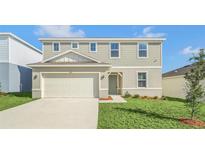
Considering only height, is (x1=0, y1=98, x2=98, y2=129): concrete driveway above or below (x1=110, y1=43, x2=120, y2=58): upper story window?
below

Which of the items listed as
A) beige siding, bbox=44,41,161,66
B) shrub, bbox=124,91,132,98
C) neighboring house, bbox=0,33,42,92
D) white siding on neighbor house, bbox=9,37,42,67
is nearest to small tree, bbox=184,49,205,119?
shrub, bbox=124,91,132,98

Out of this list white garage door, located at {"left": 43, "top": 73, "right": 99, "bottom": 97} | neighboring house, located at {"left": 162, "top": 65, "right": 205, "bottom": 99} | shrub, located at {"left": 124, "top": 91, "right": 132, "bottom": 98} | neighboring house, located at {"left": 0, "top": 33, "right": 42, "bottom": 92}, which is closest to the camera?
white garage door, located at {"left": 43, "top": 73, "right": 99, "bottom": 97}

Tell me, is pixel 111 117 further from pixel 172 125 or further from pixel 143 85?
pixel 143 85

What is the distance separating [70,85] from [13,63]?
24.3 ft

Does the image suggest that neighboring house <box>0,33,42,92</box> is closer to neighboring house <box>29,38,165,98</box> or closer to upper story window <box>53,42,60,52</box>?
neighboring house <box>29,38,165,98</box>

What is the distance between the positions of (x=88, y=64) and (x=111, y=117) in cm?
743

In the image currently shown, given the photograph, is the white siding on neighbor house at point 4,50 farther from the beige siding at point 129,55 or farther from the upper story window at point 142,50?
the upper story window at point 142,50

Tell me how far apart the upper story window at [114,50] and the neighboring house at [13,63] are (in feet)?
32.2

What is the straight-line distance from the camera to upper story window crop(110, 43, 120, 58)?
1805 cm

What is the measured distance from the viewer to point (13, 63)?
18688 millimetres

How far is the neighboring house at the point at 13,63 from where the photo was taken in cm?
1770

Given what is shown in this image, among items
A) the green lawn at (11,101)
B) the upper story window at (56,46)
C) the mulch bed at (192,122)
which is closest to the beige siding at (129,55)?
the upper story window at (56,46)

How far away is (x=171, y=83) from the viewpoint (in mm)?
20516
